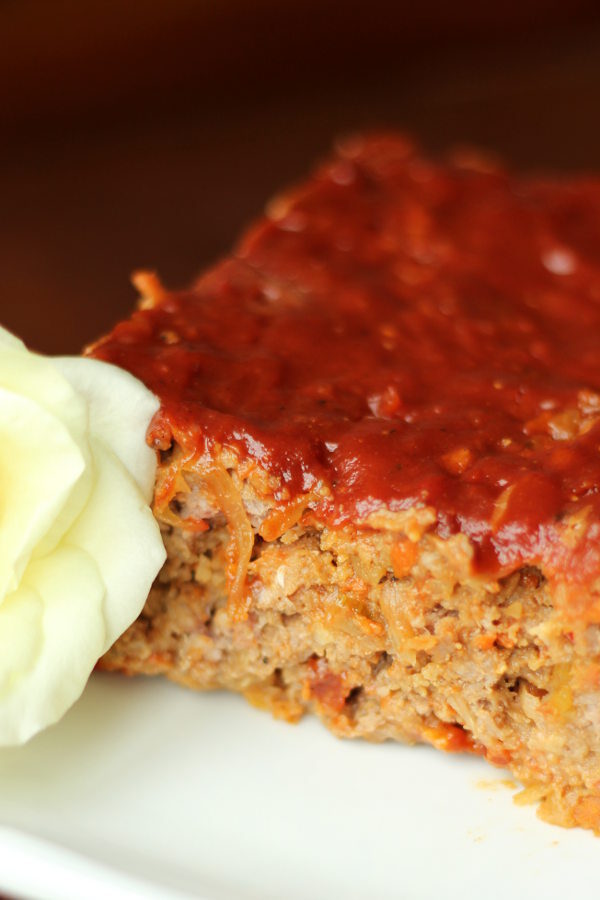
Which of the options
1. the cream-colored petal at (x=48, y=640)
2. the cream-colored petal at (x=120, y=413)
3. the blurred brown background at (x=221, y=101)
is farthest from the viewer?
the blurred brown background at (x=221, y=101)

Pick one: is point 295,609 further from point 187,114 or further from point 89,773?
point 187,114

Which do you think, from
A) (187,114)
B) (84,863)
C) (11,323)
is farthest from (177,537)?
(187,114)

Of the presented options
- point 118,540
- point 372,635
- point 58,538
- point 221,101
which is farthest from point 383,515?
point 221,101

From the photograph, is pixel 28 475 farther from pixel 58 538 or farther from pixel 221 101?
pixel 221 101

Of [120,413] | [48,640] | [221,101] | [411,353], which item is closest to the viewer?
[48,640]

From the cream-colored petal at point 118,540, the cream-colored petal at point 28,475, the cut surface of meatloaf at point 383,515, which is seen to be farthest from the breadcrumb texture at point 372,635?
the cream-colored petal at point 28,475

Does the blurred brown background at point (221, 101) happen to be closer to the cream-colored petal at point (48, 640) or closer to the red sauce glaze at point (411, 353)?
the red sauce glaze at point (411, 353)
